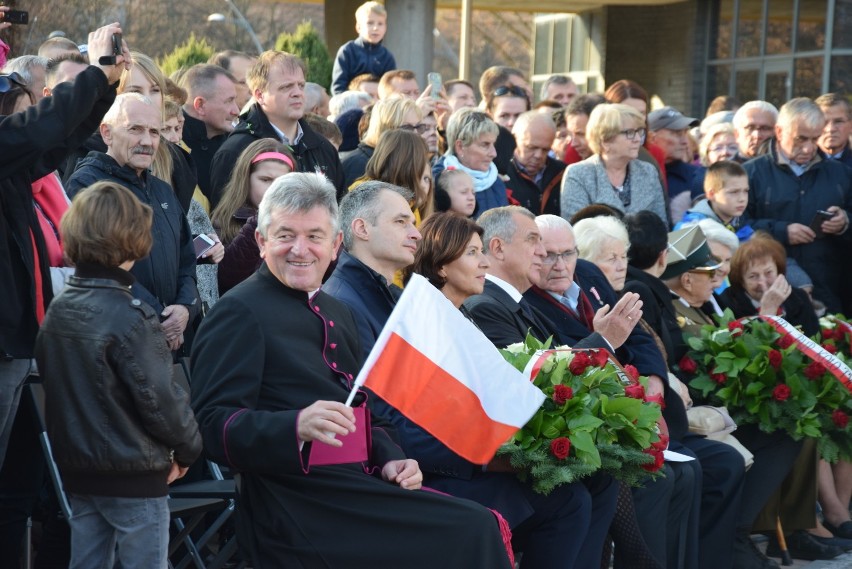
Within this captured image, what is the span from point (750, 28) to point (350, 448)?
762 inches

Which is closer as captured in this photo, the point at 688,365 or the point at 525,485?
the point at 525,485

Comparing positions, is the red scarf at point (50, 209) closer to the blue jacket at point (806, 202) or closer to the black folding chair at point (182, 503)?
the black folding chair at point (182, 503)

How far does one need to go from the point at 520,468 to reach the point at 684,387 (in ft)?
6.53

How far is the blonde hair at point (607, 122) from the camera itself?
805 centimetres

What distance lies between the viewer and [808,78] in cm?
2014

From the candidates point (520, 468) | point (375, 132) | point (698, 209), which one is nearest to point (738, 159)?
point (698, 209)

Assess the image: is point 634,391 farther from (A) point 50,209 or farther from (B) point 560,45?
(B) point 560,45

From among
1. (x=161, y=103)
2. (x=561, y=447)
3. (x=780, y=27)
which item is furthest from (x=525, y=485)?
(x=780, y=27)

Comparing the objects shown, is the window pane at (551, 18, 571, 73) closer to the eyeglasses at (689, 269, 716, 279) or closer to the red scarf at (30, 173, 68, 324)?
the eyeglasses at (689, 269, 716, 279)

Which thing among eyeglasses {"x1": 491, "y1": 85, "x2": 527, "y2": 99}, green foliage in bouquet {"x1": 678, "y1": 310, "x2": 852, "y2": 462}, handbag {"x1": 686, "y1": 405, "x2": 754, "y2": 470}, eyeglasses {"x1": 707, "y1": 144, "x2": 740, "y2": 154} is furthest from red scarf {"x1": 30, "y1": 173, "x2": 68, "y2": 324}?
eyeglasses {"x1": 707, "y1": 144, "x2": 740, "y2": 154}

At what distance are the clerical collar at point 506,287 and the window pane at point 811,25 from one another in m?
15.8

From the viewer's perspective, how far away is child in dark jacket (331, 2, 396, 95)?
11.5m

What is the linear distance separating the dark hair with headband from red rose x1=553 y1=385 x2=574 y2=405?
6.91 feet

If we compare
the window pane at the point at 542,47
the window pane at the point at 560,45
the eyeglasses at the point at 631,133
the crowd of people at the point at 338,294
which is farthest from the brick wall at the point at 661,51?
the eyeglasses at the point at 631,133
